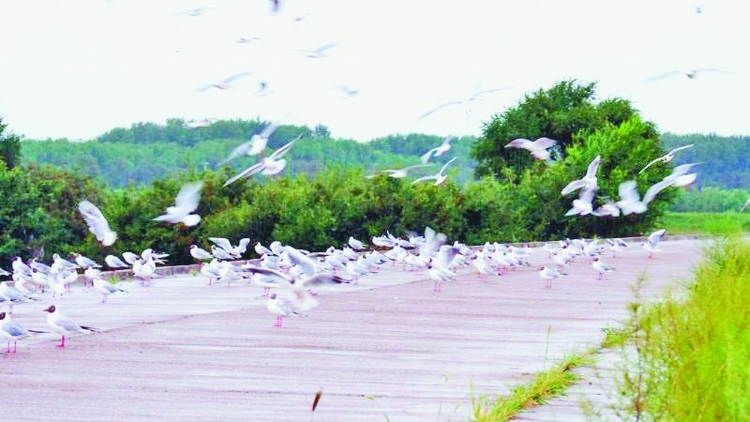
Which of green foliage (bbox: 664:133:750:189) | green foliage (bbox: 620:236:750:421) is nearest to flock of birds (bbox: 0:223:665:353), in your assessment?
green foliage (bbox: 620:236:750:421)

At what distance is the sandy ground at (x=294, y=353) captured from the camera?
34.6ft

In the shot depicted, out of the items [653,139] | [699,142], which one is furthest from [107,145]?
[653,139]

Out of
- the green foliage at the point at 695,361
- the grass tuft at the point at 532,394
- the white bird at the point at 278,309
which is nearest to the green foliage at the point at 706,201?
the white bird at the point at 278,309

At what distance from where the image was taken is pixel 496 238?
53.6m

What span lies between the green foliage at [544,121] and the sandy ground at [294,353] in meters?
56.1

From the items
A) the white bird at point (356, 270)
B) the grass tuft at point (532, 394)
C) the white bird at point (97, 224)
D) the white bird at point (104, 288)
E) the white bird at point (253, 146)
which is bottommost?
the white bird at point (356, 270)

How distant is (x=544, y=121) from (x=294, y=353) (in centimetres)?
6894

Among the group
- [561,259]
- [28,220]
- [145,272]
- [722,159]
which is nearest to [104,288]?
[145,272]

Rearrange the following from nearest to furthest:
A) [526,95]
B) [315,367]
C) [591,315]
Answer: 1. [315,367]
2. [591,315]
3. [526,95]

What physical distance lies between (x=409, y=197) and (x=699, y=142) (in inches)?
4909

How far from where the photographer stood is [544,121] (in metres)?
82.0

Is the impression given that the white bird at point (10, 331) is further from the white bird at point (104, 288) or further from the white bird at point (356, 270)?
the white bird at point (356, 270)

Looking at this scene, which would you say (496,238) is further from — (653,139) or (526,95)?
(526,95)

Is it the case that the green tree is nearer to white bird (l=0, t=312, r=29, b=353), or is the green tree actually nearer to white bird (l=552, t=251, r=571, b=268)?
white bird (l=552, t=251, r=571, b=268)
